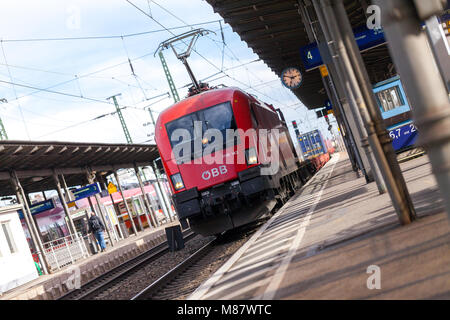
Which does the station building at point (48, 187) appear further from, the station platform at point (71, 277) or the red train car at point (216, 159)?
the red train car at point (216, 159)

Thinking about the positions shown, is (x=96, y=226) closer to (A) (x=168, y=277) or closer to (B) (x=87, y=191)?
(B) (x=87, y=191)

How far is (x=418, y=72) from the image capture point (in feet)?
7.44

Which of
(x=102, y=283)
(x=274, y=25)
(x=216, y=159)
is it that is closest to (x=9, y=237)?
(x=102, y=283)

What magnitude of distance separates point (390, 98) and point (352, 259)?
12128 millimetres

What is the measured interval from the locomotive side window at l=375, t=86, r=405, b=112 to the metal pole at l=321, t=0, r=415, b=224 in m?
9.45

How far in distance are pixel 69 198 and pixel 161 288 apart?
48.2ft

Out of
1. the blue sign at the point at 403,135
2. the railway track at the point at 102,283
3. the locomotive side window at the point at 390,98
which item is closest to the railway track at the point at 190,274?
the railway track at the point at 102,283

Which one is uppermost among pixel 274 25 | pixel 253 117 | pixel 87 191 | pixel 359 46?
pixel 274 25

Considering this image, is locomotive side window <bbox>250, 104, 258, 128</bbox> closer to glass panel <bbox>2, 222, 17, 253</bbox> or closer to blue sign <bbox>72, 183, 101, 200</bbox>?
glass panel <bbox>2, 222, 17, 253</bbox>

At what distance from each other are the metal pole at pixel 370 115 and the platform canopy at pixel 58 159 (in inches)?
501

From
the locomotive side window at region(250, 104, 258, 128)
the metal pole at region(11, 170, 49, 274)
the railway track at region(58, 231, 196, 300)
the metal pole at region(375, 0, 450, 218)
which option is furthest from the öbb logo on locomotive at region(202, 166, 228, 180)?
the metal pole at region(375, 0, 450, 218)

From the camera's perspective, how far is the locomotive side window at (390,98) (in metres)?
16.2

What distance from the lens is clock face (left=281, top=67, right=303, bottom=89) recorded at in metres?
15.6
